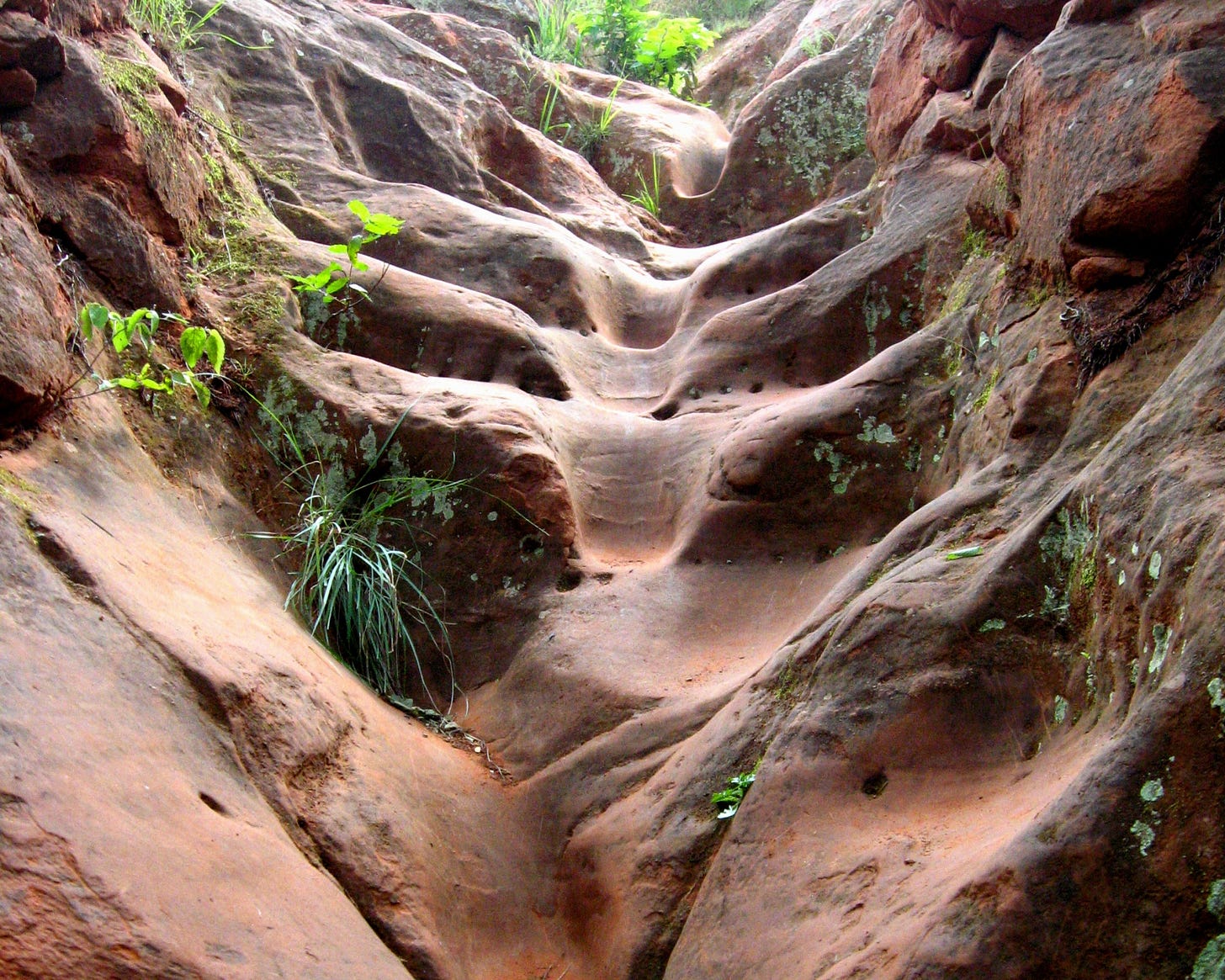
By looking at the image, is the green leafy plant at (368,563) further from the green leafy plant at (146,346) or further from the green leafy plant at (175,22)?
the green leafy plant at (175,22)

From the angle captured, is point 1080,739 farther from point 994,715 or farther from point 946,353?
point 946,353

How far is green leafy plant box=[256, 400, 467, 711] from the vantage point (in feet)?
13.0

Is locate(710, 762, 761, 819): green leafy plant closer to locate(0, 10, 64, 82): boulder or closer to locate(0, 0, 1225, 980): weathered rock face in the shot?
locate(0, 0, 1225, 980): weathered rock face

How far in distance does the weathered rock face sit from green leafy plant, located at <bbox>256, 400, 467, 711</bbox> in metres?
0.07

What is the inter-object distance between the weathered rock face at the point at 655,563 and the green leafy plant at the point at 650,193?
9.17ft

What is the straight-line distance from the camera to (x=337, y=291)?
16.2ft

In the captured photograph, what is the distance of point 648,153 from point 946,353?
215 inches

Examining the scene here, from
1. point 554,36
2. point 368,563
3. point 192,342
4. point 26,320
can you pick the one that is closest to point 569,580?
point 368,563

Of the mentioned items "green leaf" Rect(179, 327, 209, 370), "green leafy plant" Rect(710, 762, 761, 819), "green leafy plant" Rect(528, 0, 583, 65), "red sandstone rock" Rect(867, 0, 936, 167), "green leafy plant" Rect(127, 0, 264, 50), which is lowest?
"green leafy plant" Rect(710, 762, 761, 819)

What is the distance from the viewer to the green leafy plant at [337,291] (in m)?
4.71

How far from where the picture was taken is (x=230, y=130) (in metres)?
5.70

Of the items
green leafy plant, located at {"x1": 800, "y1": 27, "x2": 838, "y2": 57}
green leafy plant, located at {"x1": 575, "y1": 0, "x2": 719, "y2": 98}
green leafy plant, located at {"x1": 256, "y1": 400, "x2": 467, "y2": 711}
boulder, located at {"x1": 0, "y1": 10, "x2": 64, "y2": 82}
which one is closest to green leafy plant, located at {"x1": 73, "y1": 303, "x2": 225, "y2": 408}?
green leafy plant, located at {"x1": 256, "y1": 400, "x2": 467, "y2": 711}

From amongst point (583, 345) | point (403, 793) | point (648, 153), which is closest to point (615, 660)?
point (403, 793)

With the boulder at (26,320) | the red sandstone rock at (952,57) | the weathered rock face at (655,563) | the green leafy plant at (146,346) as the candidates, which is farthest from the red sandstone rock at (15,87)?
the red sandstone rock at (952,57)
